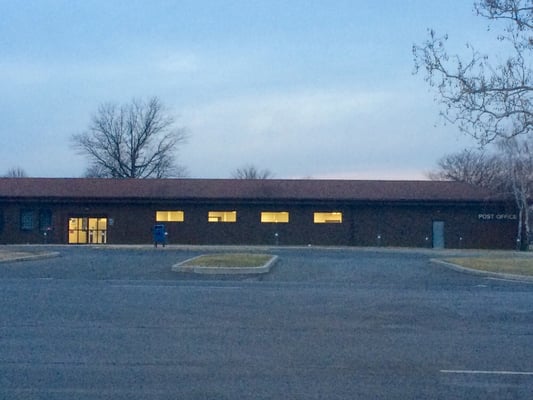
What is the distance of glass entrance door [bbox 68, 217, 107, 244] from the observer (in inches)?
2146

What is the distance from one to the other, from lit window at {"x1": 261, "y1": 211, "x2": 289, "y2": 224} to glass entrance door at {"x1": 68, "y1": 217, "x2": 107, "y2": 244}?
10.3 meters

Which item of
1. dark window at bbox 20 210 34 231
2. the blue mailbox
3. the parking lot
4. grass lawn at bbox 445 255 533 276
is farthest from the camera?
dark window at bbox 20 210 34 231

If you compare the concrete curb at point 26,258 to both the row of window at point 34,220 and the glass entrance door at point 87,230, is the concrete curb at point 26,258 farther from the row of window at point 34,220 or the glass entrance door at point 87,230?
the row of window at point 34,220

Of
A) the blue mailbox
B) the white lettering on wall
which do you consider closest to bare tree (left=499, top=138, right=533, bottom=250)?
the white lettering on wall

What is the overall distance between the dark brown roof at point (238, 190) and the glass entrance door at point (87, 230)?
1.80 metres

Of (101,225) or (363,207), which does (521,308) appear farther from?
(101,225)

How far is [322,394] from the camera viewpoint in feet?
28.8

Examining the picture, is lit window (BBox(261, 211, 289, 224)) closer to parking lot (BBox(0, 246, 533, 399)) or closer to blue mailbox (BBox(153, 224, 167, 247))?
blue mailbox (BBox(153, 224, 167, 247))

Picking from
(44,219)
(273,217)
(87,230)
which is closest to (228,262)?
(273,217)

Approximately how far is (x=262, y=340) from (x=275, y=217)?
1624 inches

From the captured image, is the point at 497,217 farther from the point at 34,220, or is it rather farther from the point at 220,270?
the point at 220,270

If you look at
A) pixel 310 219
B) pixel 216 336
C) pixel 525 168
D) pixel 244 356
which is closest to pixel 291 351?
pixel 244 356

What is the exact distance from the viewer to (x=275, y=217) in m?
53.8

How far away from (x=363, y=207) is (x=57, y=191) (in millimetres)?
19874
